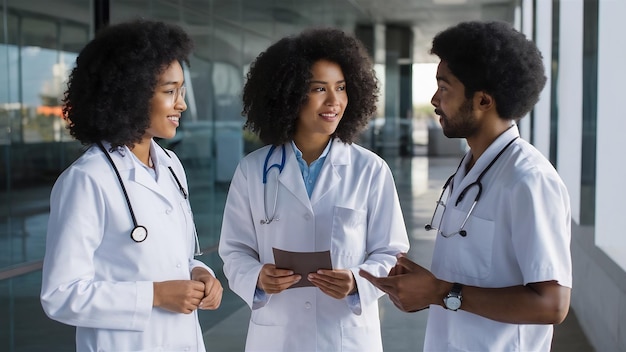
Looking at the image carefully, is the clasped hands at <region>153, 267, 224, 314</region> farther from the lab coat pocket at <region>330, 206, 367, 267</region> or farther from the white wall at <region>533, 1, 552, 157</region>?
the white wall at <region>533, 1, 552, 157</region>

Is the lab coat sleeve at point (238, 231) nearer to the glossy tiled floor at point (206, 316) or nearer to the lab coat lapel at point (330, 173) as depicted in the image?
the lab coat lapel at point (330, 173)

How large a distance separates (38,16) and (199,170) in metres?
2.23

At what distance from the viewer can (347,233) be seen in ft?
7.84

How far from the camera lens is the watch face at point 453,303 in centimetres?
181

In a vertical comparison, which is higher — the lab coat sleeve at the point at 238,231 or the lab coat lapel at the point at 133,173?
the lab coat lapel at the point at 133,173

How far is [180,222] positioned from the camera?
84.1 inches

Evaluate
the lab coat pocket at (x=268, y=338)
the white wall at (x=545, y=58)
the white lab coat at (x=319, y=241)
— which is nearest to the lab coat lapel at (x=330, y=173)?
the white lab coat at (x=319, y=241)

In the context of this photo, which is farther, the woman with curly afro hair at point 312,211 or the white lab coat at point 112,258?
the woman with curly afro hair at point 312,211

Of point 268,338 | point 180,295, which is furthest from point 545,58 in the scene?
point 180,295

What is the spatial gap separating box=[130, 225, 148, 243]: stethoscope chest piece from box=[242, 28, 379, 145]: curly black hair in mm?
766

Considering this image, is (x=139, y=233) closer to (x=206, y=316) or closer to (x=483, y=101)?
(x=483, y=101)

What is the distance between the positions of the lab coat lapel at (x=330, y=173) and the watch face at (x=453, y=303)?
28.9 inches

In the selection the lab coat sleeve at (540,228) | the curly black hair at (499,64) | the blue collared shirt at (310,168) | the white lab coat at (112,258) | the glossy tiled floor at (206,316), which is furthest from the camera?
the glossy tiled floor at (206,316)

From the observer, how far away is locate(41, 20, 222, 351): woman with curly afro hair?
1.84 m
